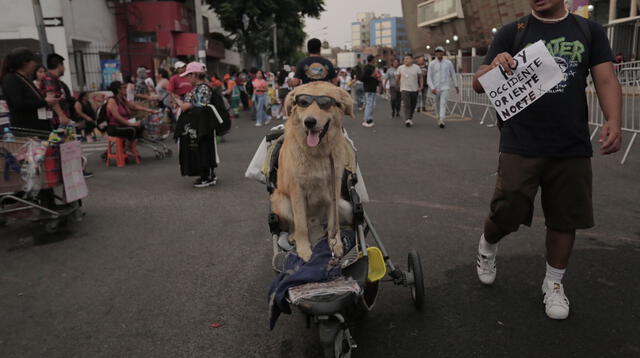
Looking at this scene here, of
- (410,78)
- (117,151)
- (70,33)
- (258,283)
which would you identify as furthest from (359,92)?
(258,283)

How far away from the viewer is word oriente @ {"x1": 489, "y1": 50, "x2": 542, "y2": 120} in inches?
126

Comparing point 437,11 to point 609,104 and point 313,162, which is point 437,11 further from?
point 313,162

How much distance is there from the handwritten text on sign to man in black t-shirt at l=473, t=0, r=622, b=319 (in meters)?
0.06

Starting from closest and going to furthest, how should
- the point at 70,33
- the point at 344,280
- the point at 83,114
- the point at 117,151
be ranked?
1. the point at 344,280
2. the point at 117,151
3. the point at 83,114
4. the point at 70,33

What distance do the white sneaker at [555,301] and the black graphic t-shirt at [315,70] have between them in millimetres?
4201

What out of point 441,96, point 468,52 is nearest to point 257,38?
point 441,96

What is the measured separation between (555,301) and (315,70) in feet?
14.5

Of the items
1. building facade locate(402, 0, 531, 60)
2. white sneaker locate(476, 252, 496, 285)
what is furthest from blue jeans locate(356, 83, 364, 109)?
building facade locate(402, 0, 531, 60)

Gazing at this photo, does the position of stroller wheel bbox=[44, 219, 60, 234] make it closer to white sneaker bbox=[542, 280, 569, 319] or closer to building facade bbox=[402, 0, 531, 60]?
white sneaker bbox=[542, 280, 569, 319]

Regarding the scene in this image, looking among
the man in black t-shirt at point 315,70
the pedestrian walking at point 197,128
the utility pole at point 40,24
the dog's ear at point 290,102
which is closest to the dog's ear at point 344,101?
the dog's ear at point 290,102

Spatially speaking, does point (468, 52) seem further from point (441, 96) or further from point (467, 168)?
point (467, 168)

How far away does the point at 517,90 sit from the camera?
10.8 feet

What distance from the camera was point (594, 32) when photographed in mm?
3178

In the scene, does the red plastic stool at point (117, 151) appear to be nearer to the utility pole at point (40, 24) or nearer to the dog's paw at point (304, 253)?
the utility pole at point (40, 24)
